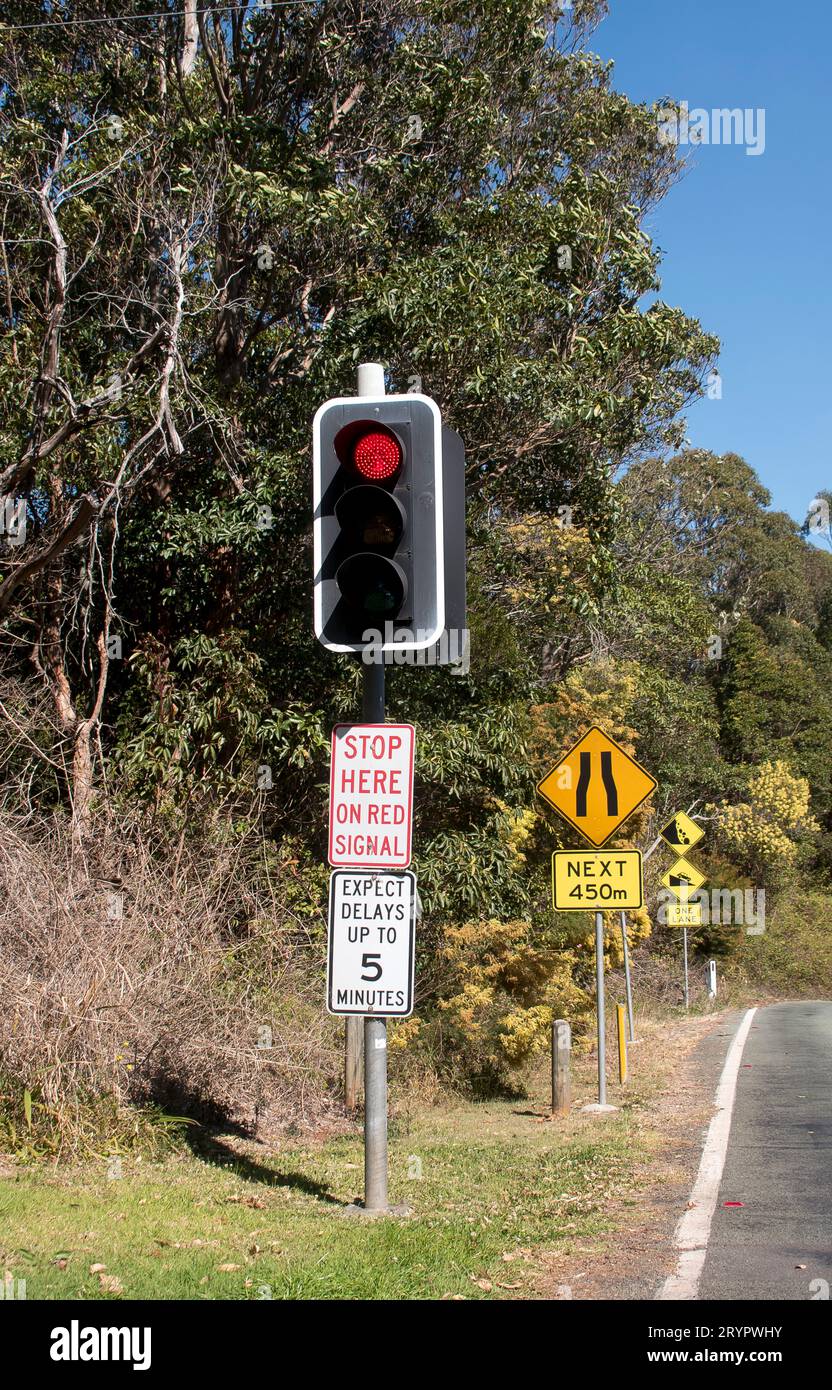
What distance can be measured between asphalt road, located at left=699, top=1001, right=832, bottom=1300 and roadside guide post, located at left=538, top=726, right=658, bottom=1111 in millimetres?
1953

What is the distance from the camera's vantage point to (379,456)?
683cm

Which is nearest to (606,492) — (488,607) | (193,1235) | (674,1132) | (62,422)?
(488,607)

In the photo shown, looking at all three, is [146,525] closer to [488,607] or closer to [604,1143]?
[488,607]

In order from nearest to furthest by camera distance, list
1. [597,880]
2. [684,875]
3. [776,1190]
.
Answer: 1. [776,1190]
2. [597,880]
3. [684,875]

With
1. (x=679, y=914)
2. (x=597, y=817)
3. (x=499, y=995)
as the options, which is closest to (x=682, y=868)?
(x=679, y=914)

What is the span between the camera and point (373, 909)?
24.8ft

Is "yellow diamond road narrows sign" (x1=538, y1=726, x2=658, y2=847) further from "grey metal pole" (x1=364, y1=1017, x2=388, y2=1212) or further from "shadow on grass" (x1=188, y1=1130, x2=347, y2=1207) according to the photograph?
"grey metal pole" (x1=364, y1=1017, x2=388, y2=1212)

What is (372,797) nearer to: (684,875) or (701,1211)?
(701,1211)

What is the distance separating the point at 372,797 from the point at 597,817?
5.88 m

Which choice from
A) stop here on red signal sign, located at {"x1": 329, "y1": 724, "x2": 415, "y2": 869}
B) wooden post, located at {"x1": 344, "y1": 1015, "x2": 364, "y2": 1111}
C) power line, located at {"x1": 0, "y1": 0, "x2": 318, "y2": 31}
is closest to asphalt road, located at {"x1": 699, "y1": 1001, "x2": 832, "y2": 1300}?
stop here on red signal sign, located at {"x1": 329, "y1": 724, "x2": 415, "y2": 869}

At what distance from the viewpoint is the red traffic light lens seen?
682 cm

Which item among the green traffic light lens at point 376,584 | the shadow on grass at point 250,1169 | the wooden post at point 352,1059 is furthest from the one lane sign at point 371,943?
the wooden post at point 352,1059

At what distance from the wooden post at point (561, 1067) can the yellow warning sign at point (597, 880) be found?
45.7 inches
